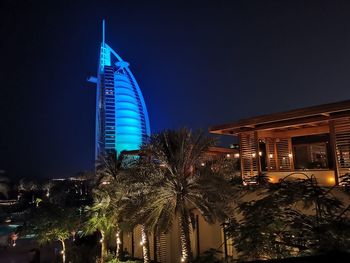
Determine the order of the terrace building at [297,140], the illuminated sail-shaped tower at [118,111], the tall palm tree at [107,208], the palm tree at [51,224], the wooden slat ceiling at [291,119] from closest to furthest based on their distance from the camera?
the wooden slat ceiling at [291,119], the terrace building at [297,140], the tall palm tree at [107,208], the palm tree at [51,224], the illuminated sail-shaped tower at [118,111]

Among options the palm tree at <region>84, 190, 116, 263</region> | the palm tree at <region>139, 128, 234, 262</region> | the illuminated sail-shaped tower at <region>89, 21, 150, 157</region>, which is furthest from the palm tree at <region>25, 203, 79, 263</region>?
the illuminated sail-shaped tower at <region>89, 21, 150, 157</region>

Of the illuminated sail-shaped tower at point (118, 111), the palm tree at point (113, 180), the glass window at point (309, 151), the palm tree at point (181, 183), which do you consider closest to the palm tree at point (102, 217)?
the palm tree at point (113, 180)

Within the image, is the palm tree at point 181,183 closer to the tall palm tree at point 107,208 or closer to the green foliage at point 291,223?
the tall palm tree at point 107,208

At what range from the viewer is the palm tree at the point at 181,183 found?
8.73m

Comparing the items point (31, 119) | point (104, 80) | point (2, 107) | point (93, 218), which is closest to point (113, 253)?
point (93, 218)

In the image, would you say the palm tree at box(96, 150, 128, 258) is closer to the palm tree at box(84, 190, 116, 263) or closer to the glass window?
the palm tree at box(84, 190, 116, 263)

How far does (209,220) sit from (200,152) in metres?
2.18

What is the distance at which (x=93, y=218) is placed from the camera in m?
13.4

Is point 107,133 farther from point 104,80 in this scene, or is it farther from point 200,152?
point 200,152

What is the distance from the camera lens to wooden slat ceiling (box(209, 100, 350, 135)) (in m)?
8.72

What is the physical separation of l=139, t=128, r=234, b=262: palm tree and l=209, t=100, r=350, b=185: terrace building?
2219mm

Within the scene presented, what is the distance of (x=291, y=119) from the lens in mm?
10188

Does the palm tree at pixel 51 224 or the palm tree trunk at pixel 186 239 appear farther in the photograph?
the palm tree at pixel 51 224

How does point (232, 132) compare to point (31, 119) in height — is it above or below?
below
